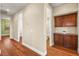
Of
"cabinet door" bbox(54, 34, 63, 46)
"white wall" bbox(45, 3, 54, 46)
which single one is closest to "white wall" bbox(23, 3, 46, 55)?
"white wall" bbox(45, 3, 54, 46)

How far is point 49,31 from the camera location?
1673 millimetres

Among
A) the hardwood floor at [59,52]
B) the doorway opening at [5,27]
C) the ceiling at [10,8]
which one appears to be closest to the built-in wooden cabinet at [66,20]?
the hardwood floor at [59,52]

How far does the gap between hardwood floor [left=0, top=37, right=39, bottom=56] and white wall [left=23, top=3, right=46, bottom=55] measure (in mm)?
103

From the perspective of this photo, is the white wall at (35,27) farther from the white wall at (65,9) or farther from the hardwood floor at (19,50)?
the white wall at (65,9)

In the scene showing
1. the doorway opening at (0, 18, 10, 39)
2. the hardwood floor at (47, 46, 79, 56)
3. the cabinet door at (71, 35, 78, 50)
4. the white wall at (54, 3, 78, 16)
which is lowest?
the hardwood floor at (47, 46, 79, 56)

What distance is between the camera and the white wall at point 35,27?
1705 mm

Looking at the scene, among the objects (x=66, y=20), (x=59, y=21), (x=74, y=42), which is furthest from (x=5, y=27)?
Answer: (x=74, y=42)

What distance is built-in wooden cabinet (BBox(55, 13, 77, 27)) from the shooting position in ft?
5.00

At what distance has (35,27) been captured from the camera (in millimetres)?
1780

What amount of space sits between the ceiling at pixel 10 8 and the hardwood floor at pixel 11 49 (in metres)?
0.47

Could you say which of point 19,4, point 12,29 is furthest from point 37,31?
point 19,4

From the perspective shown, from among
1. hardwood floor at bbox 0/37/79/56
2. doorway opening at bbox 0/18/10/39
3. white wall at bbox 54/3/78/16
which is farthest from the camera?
doorway opening at bbox 0/18/10/39

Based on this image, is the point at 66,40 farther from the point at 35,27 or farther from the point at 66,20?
the point at 35,27

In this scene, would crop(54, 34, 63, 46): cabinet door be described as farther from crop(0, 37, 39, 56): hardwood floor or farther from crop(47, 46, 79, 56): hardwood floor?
crop(0, 37, 39, 56): hardwood floor
